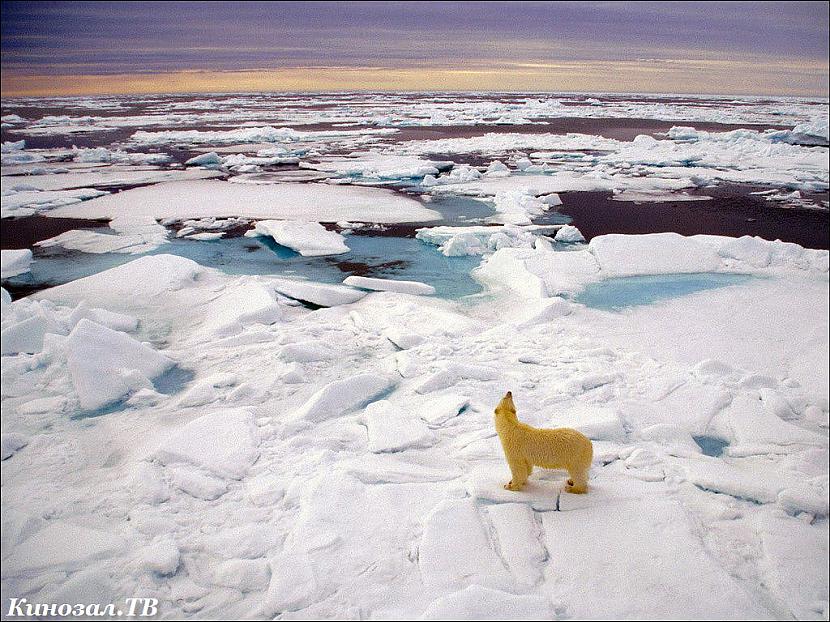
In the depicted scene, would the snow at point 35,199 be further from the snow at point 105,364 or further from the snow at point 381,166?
the snow at point 105,364

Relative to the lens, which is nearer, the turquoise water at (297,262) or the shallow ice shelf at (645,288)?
the shallow ice shelf at (645,288)

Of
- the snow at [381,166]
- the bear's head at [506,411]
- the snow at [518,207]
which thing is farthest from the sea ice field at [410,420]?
the snow at [381,166]

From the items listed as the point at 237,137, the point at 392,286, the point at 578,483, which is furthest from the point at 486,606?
the point at 237,137

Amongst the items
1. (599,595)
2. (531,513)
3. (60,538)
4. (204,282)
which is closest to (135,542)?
(60,538)

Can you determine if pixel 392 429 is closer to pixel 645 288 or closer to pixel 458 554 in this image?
pixel 458 554

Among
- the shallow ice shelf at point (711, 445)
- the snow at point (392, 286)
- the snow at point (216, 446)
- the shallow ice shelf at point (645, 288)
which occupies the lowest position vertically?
the snow at point (216, 446)

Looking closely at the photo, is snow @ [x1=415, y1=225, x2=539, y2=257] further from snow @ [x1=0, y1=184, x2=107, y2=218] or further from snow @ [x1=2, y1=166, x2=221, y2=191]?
snow @ [x1=2, y1=166, x2=221, y2=191]
